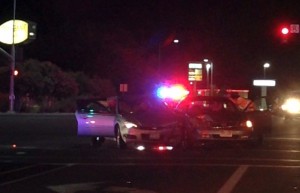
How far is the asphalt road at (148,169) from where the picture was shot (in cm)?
1253

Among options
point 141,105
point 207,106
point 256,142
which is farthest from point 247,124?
point 141,105

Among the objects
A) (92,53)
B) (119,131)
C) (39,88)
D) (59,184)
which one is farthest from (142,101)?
(92,53)

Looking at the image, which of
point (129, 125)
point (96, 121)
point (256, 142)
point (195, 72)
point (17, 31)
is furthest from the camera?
point (195, 72)

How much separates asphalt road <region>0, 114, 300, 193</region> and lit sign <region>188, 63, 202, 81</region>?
49.0 metres

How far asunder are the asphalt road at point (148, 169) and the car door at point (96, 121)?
53 cm

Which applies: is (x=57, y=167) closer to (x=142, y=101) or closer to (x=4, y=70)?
(x=142, y=101)

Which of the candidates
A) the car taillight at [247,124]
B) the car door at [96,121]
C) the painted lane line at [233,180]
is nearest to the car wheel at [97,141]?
the car door at [96,121]

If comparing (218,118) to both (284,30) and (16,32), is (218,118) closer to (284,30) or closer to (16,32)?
(284,30)

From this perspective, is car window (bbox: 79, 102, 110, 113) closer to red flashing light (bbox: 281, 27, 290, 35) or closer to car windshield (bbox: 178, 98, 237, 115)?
car windshield (bbox: 178, 98, 237, 115)

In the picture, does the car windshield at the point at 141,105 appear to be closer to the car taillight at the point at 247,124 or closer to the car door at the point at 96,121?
the car door at the point at 96,121

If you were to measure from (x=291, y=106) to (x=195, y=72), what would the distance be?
23.4 m

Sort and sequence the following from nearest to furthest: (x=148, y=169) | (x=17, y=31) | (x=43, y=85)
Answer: (x=148, y=169) < (x=43, y=85) < (x=17, y=31)

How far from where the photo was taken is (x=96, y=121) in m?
22.6

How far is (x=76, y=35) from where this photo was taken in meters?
84.1
